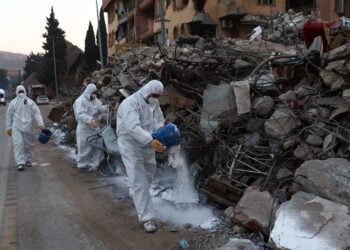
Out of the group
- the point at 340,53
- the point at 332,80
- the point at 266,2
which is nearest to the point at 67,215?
the point at 332,80

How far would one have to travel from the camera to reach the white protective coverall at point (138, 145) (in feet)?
19.1

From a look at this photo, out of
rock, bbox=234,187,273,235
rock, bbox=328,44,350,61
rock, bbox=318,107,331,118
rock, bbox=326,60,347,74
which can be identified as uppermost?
rock, bbox=328,44,350,61

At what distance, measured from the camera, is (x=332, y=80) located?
7328 mm

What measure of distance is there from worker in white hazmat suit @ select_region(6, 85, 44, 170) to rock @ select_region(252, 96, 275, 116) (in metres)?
4.99

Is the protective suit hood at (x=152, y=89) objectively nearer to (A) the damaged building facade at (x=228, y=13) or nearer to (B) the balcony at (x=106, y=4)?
(A) the damaged building facade at (x=228, y=13)

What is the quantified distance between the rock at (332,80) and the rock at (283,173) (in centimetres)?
166

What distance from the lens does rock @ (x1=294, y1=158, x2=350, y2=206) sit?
5.02 m

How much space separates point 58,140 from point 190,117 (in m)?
7.30

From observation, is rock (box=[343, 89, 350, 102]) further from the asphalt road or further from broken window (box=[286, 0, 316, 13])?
broken window (box=[286, 0, 316, 13])

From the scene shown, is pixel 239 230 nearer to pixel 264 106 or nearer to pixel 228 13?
pixel 264 106

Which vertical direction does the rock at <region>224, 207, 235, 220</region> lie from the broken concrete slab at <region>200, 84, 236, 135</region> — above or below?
below

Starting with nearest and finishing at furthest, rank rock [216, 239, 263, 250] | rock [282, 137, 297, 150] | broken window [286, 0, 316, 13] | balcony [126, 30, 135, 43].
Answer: rock [216, 239, 263, 250], rock [282, 137, 297, 150], broken window [286, 0, 316, 13], balcony [126, 30, 135, 43]

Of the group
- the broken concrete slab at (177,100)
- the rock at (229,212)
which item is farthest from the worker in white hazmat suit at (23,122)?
the rock at (229,212)

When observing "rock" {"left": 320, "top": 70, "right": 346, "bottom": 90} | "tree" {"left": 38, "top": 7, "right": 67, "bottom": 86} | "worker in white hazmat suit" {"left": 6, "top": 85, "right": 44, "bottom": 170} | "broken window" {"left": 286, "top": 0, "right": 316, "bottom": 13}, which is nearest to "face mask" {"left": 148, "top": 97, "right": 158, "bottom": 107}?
"rock" {"left": 320, "top": 70, "right": 346, "bottom": 90}
